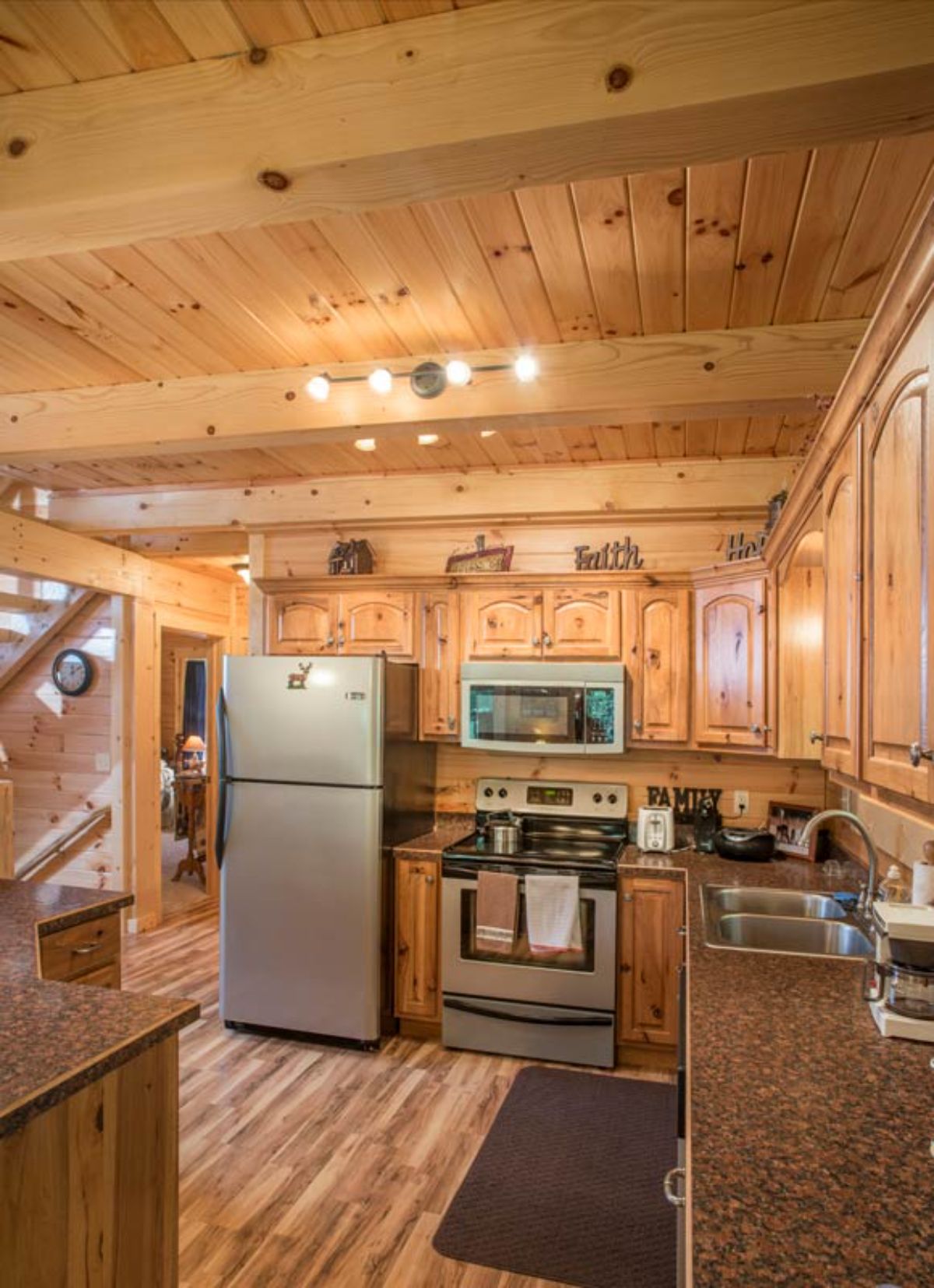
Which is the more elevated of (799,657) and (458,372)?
(458,372)

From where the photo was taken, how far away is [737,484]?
12.4 feet

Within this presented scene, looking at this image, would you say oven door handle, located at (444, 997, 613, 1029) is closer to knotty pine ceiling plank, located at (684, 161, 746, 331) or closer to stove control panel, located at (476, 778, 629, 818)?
stove control panel, located at (476, 778, 629, 818)

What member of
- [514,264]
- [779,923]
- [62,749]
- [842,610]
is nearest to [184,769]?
[62,749]

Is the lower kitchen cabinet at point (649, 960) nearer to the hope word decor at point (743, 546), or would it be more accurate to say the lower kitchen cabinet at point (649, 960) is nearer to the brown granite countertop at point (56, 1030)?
the hope word decor at point (743, 546)

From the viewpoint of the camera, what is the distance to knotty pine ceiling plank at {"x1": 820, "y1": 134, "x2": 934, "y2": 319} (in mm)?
1669

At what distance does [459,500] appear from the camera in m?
4.07

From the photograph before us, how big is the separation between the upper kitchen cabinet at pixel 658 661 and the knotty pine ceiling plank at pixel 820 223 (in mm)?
1598

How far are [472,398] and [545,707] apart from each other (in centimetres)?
160

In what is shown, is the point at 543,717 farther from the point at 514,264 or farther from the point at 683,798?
the point at 514,264

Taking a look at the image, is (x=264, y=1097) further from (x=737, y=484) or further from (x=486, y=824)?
(x=737, y=484)

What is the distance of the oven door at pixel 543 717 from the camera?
3.71 metres

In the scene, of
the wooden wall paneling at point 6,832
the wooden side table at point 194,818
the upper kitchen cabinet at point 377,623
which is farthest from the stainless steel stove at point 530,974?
the wooden side table at point 194,818

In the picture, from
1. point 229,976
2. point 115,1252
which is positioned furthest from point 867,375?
point 229,976

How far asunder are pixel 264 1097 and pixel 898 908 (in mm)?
2495
